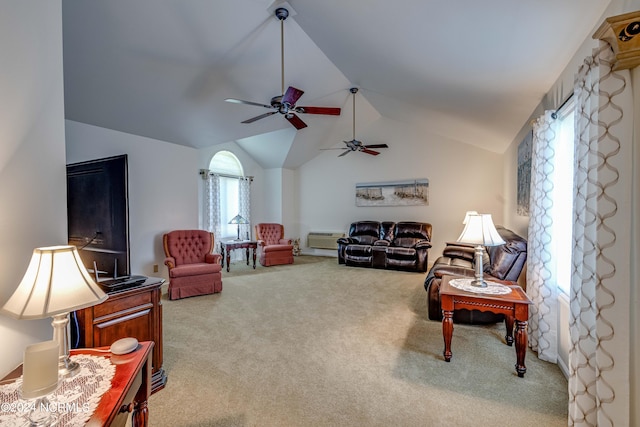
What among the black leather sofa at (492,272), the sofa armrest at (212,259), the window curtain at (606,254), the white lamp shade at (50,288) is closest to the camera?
the white lamp shade at (50,288)

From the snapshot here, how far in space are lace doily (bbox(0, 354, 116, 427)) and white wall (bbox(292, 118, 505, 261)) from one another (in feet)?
21.0

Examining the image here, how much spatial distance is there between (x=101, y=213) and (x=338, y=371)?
204cm

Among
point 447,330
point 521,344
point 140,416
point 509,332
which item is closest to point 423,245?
point 509,332

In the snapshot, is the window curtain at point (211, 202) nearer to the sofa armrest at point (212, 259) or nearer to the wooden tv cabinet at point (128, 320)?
the sofa armrest at point (212, 259)

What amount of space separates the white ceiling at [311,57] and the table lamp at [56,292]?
2508 mm

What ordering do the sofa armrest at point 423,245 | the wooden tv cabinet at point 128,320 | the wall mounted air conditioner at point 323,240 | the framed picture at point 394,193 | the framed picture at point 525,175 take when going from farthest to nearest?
the wall mounted air conditioner at point 323,240
the framed picture at point 394,193
the sofa armrest at point 423,245
the framed picture at point 525,175
the wooden tv cabinet at point 128,320

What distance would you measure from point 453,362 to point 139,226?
15.0ft

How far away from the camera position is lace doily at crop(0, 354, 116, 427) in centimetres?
87

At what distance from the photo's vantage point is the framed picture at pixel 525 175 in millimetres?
3397

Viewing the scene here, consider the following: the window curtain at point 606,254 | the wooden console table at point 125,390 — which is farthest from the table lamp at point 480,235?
the wooden console table at point 125,390

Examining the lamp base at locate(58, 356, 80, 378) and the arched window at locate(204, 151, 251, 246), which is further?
the arched window at locate(204, 151, 251, 246)

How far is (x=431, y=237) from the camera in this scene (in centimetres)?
645

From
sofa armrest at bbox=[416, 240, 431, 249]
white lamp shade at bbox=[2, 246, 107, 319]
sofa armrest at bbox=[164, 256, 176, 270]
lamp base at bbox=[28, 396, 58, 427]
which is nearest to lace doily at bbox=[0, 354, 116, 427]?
lamp base at bbox=[28, 396, 58, 427]

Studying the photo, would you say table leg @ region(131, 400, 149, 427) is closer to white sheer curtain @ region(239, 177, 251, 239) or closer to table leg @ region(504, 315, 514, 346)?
table leg @ region(504, 315, 514, 346)
